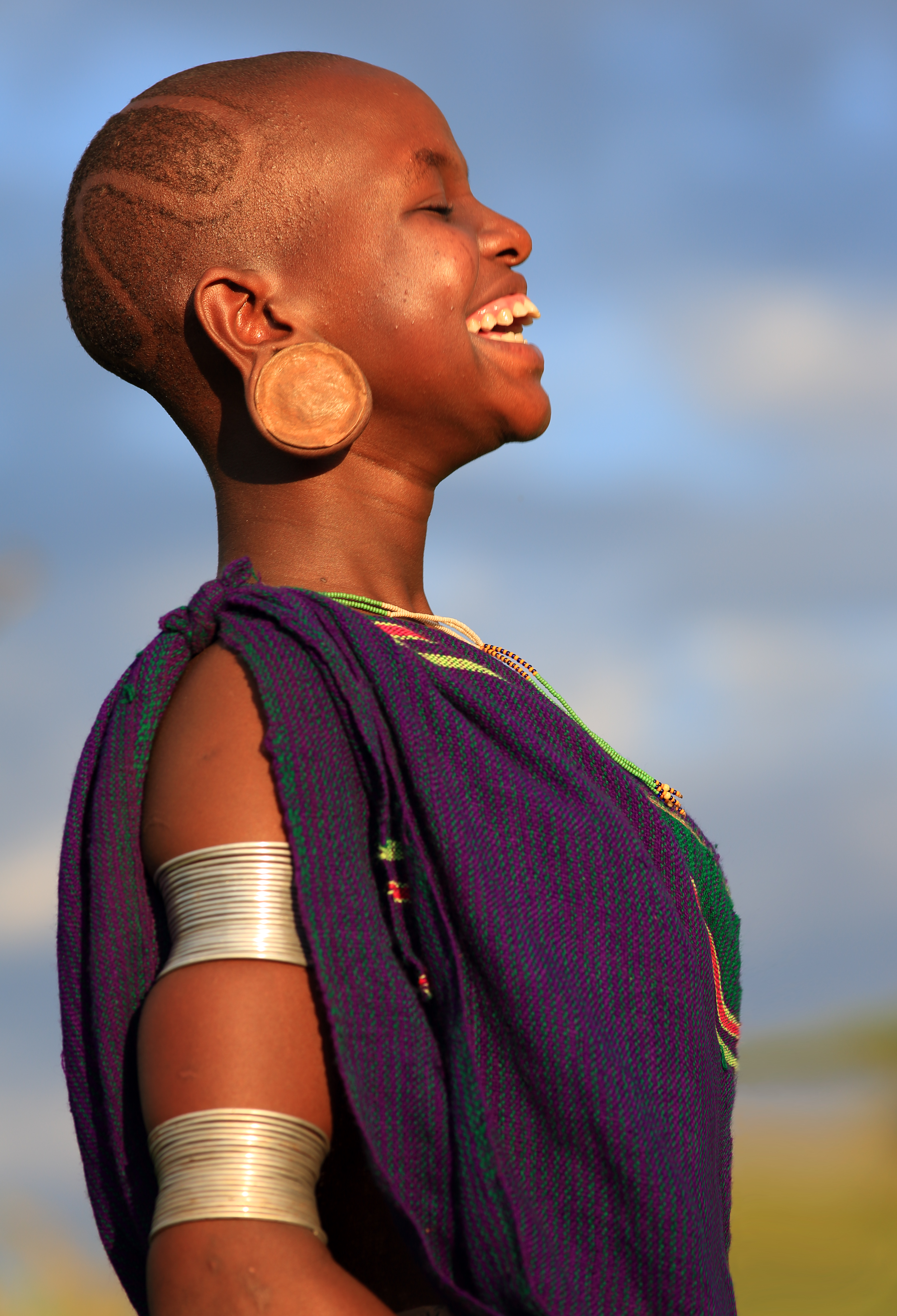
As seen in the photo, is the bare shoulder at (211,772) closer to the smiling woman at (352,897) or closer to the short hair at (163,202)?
the smiling woman at (352,897)

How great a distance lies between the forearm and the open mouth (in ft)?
5.71

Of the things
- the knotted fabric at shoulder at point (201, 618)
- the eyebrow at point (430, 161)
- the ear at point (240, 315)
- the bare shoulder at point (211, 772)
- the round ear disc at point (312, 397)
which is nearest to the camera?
the bare shoulder at point (211, 772)

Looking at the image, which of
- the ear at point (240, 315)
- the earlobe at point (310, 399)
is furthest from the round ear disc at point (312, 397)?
the ear at point (240, 315)

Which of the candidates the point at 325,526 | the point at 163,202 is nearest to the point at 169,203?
the point at 163,202

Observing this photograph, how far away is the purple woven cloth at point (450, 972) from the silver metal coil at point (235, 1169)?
0.35ft

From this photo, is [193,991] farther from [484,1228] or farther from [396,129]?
Answer: [396,129]

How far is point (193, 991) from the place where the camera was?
6.89ft

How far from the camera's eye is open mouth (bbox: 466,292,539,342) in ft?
9.93

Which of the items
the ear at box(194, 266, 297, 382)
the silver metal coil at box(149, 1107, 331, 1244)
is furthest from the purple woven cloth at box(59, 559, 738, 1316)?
the ear at box(194, 266, 297, 382)

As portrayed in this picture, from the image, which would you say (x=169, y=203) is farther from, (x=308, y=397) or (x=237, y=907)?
(x=237, y=907)

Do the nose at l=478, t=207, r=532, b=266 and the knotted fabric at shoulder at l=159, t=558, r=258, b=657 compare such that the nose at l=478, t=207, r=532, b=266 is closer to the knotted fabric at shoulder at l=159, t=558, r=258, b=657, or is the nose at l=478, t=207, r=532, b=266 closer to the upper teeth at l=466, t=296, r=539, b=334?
the upper teeth at l=466, t=296, r=539, b=334

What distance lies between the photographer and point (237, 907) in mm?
2139

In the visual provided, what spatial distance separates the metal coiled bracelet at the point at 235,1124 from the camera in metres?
2.01

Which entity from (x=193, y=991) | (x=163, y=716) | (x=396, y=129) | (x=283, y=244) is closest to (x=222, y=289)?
(x=283, y=244)
